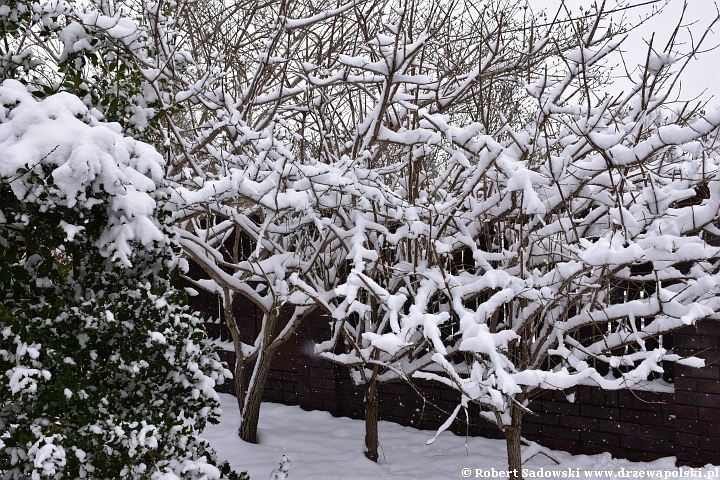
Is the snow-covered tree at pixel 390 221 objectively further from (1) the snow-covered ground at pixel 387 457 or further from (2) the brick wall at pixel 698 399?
(2) the brick wall at pixel 698 399

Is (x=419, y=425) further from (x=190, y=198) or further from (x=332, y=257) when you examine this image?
(x=190, y=198)

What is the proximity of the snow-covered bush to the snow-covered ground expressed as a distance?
82.9 inches

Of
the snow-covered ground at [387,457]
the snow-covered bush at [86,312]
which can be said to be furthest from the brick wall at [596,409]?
the snow-covered bush at [86,312]

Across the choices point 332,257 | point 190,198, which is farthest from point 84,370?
point 332,257

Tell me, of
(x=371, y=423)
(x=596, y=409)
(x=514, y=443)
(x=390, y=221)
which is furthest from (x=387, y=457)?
(x=390, y=221)

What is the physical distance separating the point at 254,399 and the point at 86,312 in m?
2.96

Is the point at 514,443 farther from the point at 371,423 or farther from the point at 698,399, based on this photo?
the point at 698,399

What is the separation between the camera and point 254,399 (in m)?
5.15

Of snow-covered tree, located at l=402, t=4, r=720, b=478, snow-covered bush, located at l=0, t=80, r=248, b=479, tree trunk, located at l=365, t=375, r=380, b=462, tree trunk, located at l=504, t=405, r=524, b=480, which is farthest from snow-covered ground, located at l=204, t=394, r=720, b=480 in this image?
snow-covered bush, located at l=0, t=80, r=248, b=479

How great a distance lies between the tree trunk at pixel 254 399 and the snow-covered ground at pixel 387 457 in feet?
0.35

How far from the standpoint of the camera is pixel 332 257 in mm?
4766

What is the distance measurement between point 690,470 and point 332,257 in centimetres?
303

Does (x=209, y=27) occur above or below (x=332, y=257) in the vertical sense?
above

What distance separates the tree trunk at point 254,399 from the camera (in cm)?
508
